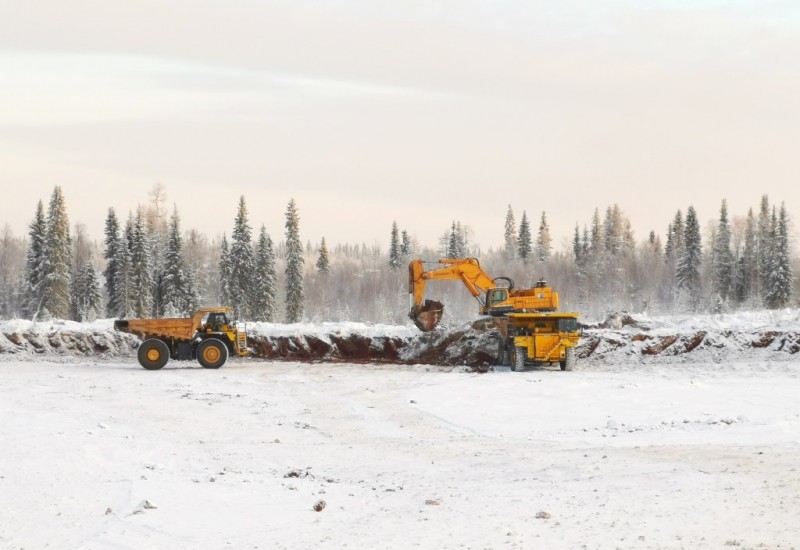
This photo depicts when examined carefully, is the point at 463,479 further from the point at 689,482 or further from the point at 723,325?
the point at 723,325

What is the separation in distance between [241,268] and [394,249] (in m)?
54.0

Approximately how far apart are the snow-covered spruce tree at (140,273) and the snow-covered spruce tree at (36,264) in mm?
7675

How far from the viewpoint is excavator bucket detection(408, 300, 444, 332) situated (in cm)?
3434

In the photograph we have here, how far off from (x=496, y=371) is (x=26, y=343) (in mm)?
19997

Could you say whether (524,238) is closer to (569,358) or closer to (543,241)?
(543,241)

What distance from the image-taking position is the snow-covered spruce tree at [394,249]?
13225cm

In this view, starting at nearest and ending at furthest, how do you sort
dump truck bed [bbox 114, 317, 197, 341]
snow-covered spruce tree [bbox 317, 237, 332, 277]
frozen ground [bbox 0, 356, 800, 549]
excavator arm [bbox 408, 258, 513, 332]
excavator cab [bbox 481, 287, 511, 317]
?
frozen ground [bbox 0, 356, 800, 549]
dump truck bed [bbox 114, 317, 197, 341]
excavator cab [bbox 481, 287, 511, 317]
excavator arm [bbox 408, 258, 513, 332]
snow-covered spruce tree [bbox 317, 237, 332, 277]

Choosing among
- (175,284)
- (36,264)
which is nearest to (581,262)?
(175,284)

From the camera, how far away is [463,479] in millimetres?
13125

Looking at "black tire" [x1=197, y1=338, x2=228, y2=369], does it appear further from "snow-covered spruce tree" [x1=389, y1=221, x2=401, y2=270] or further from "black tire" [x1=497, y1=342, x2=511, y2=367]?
"snow-covered spruce tree" [x1=389, y1=221, x2=401, y2=270]

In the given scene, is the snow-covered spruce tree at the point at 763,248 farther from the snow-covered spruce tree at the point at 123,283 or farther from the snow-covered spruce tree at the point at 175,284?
the snow-covered spruce tree at the point at 123,283

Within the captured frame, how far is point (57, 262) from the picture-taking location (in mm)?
76250

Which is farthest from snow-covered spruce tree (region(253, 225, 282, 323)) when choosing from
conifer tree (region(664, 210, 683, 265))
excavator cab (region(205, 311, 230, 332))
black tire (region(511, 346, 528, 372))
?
conifer tree (region(664, 210, 683, 265))

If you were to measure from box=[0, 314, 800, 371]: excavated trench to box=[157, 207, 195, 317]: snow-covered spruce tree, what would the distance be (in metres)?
38.4
